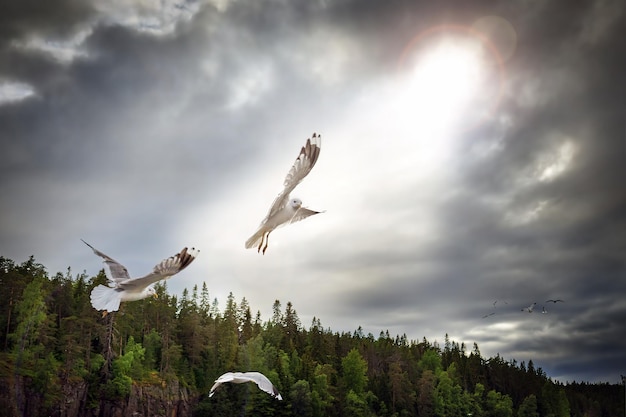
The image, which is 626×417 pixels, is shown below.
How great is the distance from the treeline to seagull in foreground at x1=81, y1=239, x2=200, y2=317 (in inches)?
1982

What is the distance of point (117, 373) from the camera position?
3007 inches

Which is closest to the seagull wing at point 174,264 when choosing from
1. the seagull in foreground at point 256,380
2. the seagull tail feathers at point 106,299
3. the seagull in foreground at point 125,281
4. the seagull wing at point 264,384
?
the seagull in foreground at point 125,281

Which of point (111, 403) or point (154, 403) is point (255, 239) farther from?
point (154, 403)

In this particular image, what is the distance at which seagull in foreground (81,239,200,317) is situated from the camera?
642 inches

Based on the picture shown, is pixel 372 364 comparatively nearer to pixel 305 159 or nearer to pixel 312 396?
pixel 312 396

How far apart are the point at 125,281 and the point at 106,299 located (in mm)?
840

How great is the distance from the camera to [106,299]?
60.1 ft

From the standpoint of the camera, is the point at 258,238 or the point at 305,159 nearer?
the point at 305,159

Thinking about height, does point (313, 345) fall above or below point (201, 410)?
above

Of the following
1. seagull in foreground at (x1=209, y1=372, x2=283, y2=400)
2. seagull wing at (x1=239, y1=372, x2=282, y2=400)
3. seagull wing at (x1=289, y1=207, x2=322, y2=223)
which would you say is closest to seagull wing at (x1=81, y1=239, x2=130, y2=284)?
seagull wing at (x1=289, y1=207, x2=322, y2=223)

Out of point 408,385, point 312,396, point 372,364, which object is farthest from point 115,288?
point 372,364

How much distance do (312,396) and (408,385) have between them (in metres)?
40.9

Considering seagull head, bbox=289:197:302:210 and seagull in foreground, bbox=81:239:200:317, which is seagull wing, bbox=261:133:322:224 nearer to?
seagull head, bbox=289:197:302:210

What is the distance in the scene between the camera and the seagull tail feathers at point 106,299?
17938 millimetres
